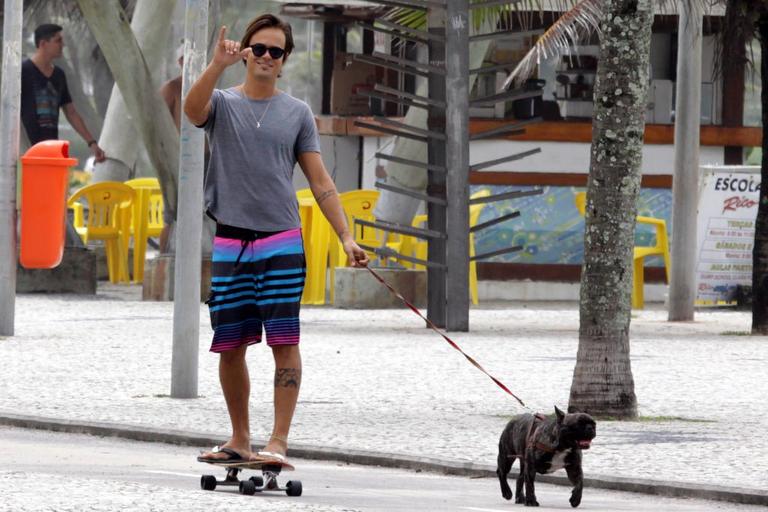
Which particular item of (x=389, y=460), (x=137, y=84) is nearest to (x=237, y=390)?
(x=389, y=460)

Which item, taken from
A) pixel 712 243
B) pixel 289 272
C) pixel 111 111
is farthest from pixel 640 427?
pixel 111 111

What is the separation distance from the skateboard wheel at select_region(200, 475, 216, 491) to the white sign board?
1529 cm

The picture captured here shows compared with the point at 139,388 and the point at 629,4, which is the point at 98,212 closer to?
the point at 139,388

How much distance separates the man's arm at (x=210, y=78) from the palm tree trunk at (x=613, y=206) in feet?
12.3

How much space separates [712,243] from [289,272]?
15.1m

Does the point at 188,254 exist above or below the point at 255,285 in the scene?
above

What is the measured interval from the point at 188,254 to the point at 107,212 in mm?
14055

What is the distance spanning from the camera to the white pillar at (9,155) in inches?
675

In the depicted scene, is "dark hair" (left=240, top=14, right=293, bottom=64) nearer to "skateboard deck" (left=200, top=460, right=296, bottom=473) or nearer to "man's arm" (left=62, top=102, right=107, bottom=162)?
"skateboard deck" (left=200, top=460, right=296, bottom=473)

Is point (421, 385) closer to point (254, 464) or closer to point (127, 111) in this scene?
point (254, 464)

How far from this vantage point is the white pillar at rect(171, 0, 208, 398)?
12.8 metres

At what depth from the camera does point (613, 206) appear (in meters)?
11.9

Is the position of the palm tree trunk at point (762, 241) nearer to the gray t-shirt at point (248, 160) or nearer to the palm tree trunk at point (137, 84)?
the palm tree trunk at point (137, 84)

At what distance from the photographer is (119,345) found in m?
17.0
